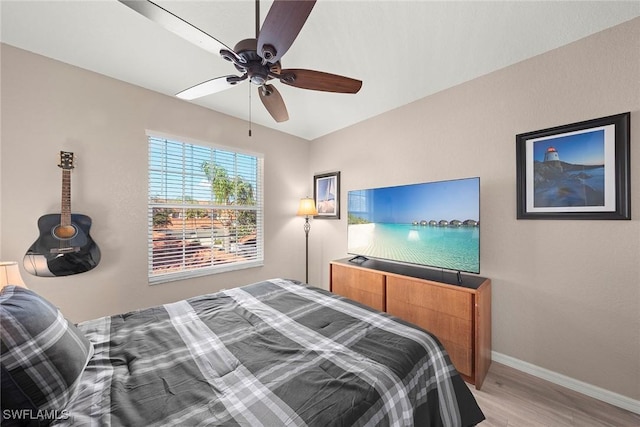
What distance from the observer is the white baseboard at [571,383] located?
61.5 inches

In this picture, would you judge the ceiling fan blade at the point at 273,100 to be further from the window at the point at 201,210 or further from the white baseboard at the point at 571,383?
the white baseboard at the point at 571,383

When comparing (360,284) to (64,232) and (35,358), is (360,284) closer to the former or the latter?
(35,358)

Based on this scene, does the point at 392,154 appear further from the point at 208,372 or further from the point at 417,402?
the point at 208,372

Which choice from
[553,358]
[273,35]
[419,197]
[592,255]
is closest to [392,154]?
[419,197]

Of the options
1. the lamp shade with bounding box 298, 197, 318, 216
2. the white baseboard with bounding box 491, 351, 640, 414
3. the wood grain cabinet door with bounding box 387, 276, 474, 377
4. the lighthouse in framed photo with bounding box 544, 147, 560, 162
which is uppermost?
the lighthouse in framed photo with bounding box 544, 147, 560, 162

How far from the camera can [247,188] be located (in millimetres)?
3238

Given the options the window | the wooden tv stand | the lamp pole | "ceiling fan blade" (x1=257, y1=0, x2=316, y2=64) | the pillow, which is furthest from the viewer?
the lamp pole

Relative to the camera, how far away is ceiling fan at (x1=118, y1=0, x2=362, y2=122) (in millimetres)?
981

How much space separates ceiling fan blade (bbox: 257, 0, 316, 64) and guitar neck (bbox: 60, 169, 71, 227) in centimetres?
198

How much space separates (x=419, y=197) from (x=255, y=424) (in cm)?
213

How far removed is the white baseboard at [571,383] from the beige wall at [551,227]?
0.11 feet

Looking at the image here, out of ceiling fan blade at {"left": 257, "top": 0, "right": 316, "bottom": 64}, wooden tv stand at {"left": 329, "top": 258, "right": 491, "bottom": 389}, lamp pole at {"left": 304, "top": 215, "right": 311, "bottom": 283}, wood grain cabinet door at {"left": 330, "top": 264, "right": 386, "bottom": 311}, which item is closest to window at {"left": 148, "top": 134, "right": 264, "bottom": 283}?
lamp pole at {"left": 304, "top": 215, "right": 311, "bottom": 283}

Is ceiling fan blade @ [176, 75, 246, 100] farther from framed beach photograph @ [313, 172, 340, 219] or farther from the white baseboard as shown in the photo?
the white baseboard

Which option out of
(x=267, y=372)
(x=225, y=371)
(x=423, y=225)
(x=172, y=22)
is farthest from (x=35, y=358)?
(x=423, y=225)
